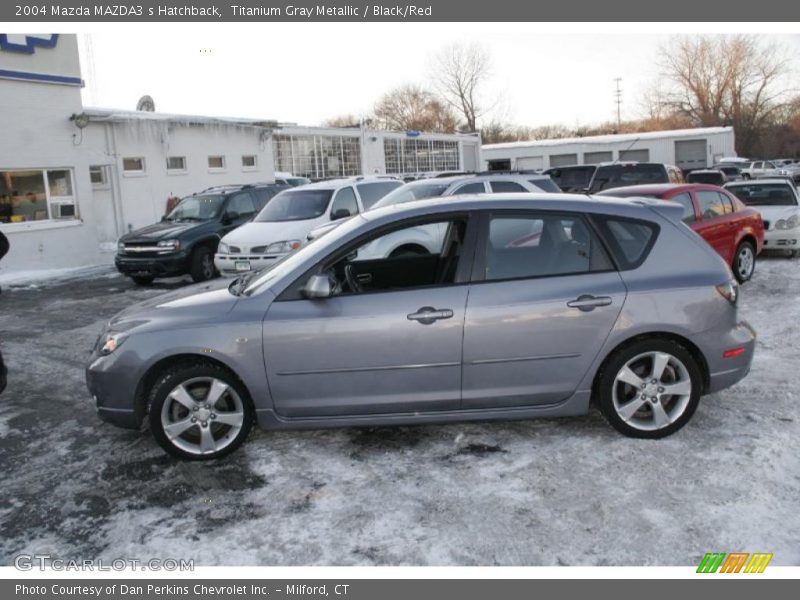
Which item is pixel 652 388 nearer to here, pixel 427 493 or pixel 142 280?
pixel 427 493

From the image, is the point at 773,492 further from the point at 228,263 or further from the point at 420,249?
the point at 228,263

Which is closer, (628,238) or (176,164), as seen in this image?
(628,238)

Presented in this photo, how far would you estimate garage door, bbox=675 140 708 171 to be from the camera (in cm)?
4338

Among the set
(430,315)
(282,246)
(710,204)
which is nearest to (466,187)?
(282,246)

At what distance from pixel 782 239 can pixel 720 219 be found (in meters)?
3.42

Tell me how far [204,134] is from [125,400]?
18056 mm

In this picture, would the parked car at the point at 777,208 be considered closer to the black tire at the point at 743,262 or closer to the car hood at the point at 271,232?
the black tire at the point at 743,262

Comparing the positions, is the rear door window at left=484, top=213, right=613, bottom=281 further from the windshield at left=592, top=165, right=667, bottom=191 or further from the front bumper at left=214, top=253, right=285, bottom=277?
the windshield at left=592, top=165, right=667, bottom=191

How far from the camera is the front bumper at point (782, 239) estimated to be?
41.5 feet

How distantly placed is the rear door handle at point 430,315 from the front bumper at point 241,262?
7062mm

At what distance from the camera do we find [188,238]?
12.9m

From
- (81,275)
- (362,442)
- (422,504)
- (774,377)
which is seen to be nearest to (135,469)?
(362,442)

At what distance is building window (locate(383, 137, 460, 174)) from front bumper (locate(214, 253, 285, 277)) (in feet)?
82.1

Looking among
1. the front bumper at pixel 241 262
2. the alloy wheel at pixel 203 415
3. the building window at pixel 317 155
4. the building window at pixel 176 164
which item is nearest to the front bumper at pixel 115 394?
the alloy wheel at pixel 203 415
